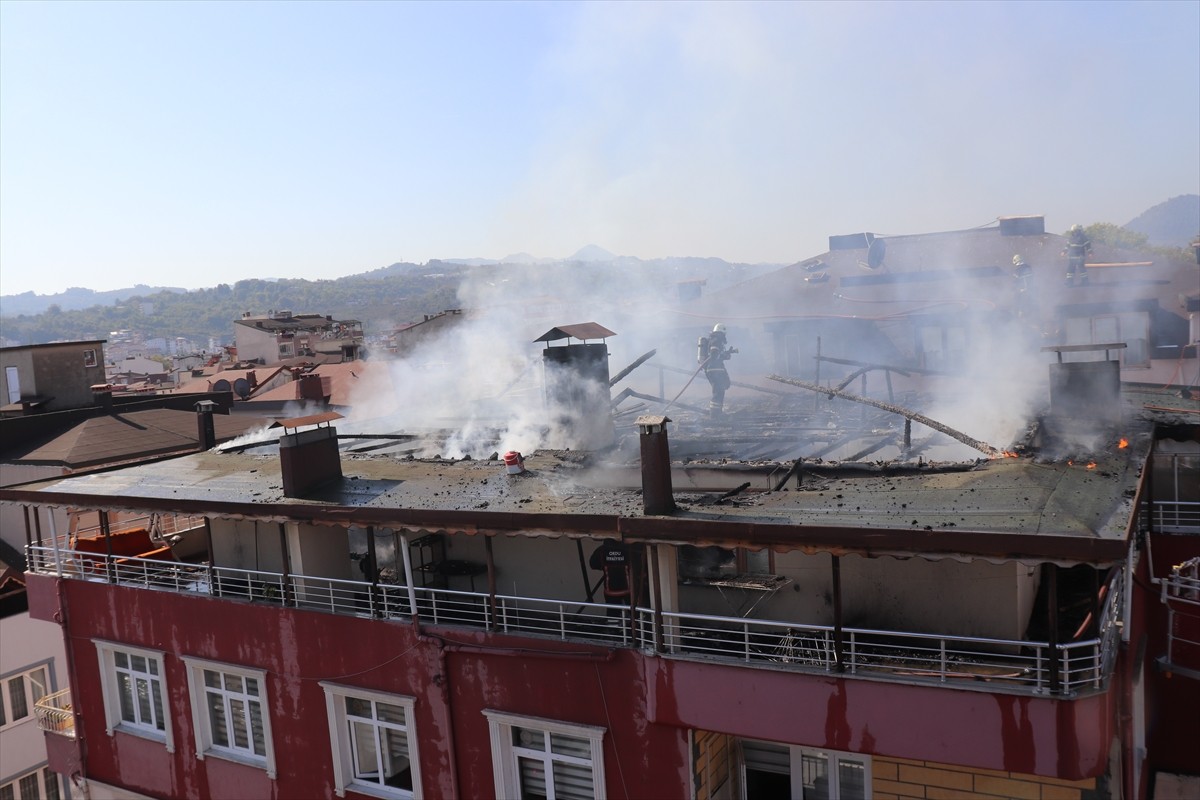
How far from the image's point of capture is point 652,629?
1088 cm

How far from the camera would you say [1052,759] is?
8.39 m

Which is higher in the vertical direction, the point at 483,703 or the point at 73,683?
the point at 483,703

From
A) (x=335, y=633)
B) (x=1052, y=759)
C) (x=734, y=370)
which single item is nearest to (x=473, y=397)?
(x=734, y=370)

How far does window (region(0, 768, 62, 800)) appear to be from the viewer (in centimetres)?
2292

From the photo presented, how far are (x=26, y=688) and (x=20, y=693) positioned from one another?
0.53ft

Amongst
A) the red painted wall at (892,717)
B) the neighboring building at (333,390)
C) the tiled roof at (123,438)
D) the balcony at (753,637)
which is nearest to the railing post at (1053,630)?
the balcony at (753,637)

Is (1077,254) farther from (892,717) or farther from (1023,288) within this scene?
(892,717)

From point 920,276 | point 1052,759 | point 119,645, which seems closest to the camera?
point 1052,759

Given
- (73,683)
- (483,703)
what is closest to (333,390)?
(73,683)

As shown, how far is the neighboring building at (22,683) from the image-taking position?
22516 millimetres

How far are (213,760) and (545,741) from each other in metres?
6.46

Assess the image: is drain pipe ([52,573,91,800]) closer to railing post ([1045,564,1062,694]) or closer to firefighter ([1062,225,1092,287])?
railing post ([1045,564,1062,694])

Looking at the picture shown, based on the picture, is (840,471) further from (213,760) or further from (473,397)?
(473,397)

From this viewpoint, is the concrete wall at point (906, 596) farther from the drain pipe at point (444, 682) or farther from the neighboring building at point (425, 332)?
the neighboring building at point (425, 332)
